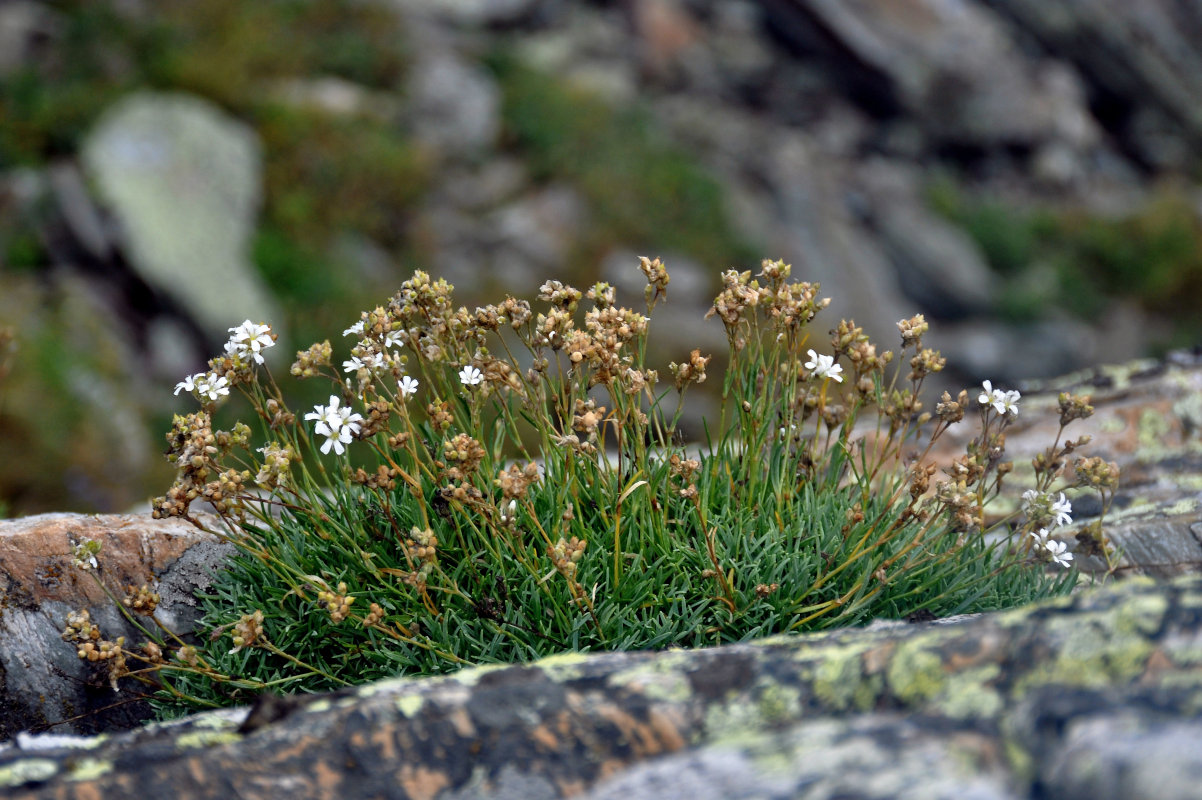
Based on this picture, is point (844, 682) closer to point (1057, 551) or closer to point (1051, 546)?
point (1051, 546)

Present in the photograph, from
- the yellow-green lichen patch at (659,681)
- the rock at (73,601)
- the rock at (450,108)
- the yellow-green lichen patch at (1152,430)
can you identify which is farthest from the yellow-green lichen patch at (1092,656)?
the rock at (450,108)

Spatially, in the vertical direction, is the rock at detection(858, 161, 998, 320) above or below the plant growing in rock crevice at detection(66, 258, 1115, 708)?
above

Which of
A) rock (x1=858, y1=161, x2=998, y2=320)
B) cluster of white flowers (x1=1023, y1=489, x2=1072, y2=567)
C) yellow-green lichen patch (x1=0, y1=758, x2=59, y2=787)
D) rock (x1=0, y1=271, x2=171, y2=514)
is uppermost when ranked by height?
rock (x1=858, y1=161, x2=998, y2=320)

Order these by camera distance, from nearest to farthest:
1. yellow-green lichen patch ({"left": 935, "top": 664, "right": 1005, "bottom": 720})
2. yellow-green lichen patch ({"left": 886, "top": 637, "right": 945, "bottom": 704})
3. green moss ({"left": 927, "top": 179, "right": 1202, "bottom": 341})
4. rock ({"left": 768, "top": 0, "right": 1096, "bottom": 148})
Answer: yellow-green lichen patch ({"left": 935, "top": 664, "right": 1005, "bottom": 720})
yellow-green lichen patch ({"left": 886, "top": 637, "right": 945, "bottom": 704})
green moss ({"left": 927, "top": 179, "right": 1202, "bottom": 341})
rock ({"left": 768, "top": 0, "right": 1096, "bottom": 148})

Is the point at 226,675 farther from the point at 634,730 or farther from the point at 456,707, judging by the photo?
the point at 634,730

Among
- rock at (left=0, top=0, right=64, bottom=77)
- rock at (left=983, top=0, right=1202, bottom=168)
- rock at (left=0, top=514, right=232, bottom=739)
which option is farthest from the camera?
rock at (left=983, top=0, right=1202, bottom=168)

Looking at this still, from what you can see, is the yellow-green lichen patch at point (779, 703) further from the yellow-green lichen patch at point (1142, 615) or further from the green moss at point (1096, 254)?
the green moss at point (1096, 254)

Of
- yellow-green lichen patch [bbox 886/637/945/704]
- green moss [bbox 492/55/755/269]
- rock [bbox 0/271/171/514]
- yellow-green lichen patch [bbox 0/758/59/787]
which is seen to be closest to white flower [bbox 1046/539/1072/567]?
yellow-green lichen patch [bbox 886/637/945/704]

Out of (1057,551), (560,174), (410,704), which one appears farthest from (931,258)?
A: (410,704)

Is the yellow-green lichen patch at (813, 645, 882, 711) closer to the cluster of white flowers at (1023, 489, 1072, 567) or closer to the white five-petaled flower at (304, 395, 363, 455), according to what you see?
the cluster of white flowers at (1023, 489, 1072, 567)
